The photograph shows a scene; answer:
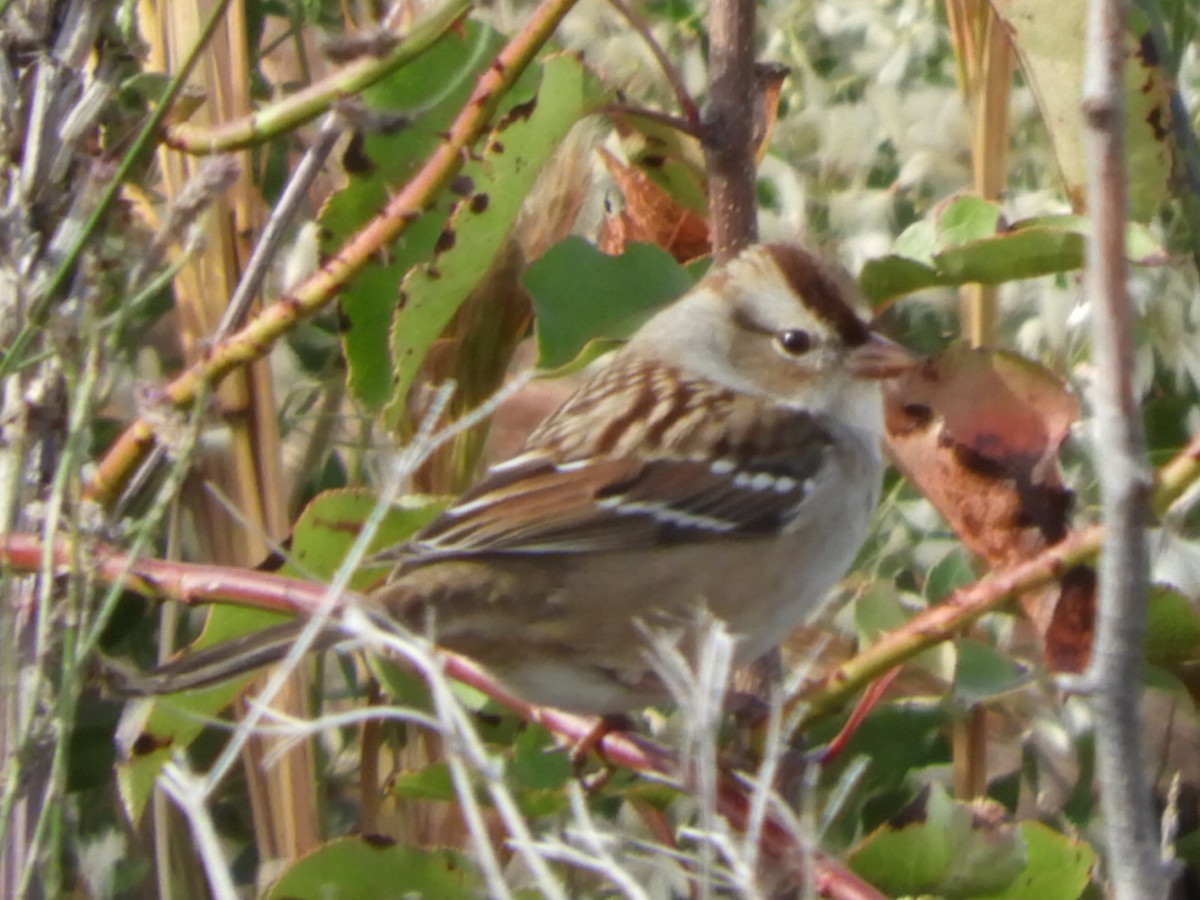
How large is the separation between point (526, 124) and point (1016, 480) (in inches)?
15.7

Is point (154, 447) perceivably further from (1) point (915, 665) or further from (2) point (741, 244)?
(1) point (915, 665)

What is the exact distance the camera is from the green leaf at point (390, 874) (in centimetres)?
114

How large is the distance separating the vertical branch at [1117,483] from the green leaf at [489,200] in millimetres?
617

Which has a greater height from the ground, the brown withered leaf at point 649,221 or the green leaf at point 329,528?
the brown withered leaf at point 649,221

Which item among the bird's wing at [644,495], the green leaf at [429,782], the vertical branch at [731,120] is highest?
the vertical branch at [731,120]

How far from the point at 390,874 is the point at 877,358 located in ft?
2.58

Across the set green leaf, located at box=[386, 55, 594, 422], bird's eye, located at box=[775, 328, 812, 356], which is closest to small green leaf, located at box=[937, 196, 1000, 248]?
green leaf, located at box=[386, 55, 594, 422]

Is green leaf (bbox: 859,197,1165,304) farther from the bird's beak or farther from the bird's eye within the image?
the bird's eye

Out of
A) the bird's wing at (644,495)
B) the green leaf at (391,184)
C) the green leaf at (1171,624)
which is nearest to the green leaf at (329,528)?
the green leaf at (391,184)

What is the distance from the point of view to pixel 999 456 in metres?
1.14

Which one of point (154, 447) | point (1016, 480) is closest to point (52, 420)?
point (154, 447)

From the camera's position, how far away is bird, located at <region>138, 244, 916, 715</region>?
1.52 meters

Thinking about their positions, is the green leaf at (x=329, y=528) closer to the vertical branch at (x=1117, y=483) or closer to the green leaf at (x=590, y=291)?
the green leaf at (x=590, y=291)

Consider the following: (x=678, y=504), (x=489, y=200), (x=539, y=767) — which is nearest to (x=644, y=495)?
(x=678, y=504)
